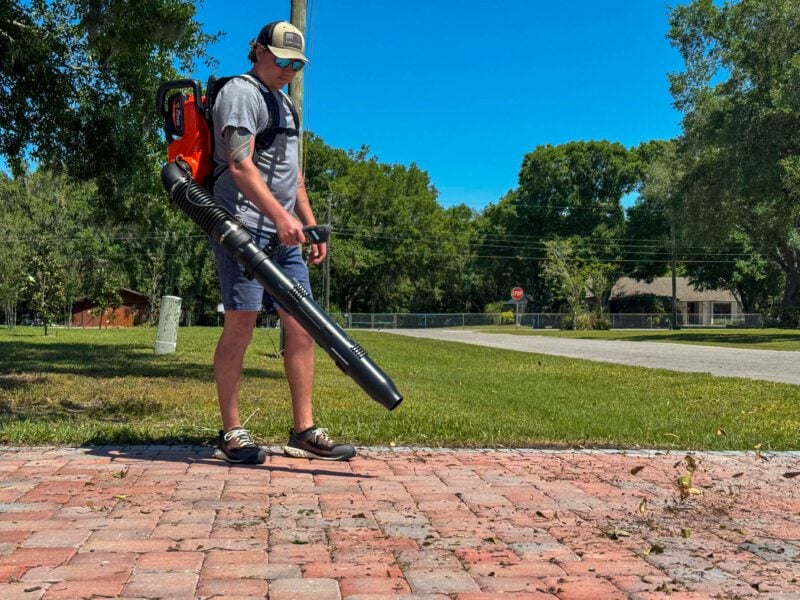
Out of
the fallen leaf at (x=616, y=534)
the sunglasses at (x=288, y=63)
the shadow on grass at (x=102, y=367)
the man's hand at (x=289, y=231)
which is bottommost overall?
the shadow on grass at (x=102, y=367)

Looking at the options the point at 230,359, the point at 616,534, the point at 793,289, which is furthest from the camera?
the point at 793,289

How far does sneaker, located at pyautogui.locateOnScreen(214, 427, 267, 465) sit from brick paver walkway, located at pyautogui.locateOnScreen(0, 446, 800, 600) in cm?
9

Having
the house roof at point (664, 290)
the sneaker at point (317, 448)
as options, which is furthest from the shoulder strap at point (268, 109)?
the house roof at point (664, 290)

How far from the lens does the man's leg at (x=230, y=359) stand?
3.78m

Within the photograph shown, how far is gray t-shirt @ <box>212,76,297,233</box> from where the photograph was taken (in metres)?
3.54

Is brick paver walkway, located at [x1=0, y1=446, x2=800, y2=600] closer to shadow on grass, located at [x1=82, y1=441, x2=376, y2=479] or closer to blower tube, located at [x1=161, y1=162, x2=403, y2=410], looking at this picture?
shadow on grass, located at [x1=82, y1=441, x2=376, y2=479]

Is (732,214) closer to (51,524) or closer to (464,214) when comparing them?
(51,524)

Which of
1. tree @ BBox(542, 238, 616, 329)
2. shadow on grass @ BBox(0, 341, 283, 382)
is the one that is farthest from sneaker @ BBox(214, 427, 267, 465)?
tree @ BBox(542, 238, 616, 329)

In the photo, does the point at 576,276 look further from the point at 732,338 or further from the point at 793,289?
the point at 732,338

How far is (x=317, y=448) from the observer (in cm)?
388

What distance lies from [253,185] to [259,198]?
2.9 inches

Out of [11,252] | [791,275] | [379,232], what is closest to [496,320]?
[379,232]

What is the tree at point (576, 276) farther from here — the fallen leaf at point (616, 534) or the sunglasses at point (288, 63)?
the fallen leaf at point (616, 534)

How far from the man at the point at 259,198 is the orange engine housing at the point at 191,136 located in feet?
0.22
